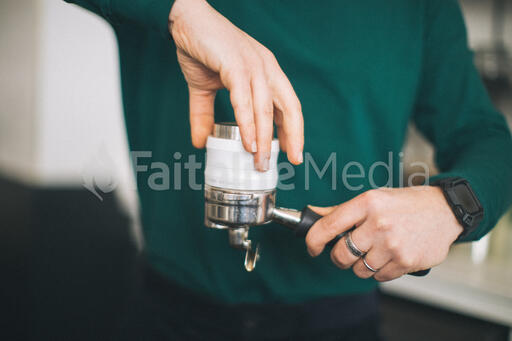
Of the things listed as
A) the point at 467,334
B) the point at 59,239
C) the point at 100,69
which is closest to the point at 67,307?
the point at 59,239

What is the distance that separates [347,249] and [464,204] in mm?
166

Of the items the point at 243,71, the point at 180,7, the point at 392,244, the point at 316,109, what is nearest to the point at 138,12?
the point at 180,7

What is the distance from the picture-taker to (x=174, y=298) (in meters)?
0.75

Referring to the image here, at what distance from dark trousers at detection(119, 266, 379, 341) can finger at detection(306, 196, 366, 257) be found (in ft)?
0.77

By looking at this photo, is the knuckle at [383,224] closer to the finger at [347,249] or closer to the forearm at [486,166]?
the finger at [347,249]

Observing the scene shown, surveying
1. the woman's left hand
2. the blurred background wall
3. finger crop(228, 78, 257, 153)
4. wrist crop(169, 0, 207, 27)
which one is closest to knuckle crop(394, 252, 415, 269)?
the woman's left hand

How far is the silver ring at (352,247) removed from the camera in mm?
520

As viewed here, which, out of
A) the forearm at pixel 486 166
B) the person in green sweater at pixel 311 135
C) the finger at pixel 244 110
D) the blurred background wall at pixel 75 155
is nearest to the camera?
the finger at pixel 244 110

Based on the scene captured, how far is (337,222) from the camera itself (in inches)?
20.5

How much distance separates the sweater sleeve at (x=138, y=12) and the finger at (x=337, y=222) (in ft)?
1.02

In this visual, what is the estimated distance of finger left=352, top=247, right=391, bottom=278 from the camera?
0.51 meters

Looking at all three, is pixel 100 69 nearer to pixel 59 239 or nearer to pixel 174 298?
pixel 59 239

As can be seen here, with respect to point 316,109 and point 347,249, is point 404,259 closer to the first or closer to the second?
point 347,249

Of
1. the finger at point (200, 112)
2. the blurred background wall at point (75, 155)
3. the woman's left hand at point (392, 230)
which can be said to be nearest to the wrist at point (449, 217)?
the woman's left hand at point (392, 230)
